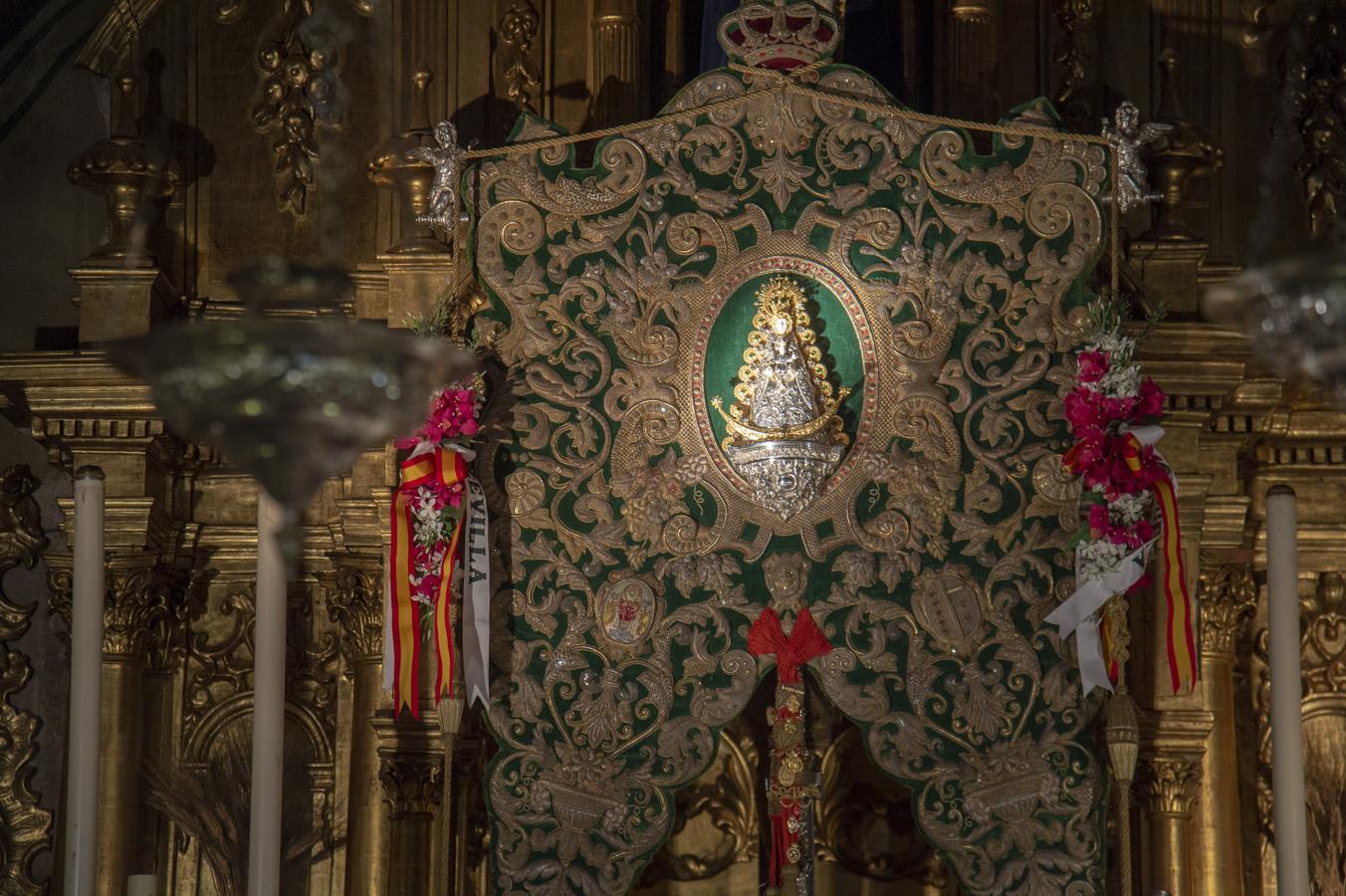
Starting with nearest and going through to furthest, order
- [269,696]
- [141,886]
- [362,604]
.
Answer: [141,886] < [269,696] < [362,604]

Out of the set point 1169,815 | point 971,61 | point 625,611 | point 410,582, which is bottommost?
point 1169,815

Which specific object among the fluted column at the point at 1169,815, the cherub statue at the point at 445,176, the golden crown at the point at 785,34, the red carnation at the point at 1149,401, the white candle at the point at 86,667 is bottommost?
the fluted column at the point at 1169,815

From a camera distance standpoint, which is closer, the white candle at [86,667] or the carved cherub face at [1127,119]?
the white candle at [86,667]

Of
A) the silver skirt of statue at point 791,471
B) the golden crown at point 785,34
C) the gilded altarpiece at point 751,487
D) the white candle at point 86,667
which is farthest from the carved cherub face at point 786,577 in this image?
the white candle at point 86,667

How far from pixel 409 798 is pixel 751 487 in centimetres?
179

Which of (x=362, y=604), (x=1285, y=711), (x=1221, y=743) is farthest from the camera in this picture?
(x=362, y=604)

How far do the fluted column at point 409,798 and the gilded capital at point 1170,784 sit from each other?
2691 millimetres

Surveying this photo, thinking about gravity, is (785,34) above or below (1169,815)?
above

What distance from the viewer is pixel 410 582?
8.96m

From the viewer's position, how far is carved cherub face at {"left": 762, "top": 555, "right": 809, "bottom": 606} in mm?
8906

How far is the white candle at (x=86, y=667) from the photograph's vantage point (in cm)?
845

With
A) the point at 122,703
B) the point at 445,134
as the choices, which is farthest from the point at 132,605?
the point at 445,134

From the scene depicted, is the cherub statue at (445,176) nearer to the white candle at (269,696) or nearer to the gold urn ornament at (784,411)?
the gold urn ornament at (784,411)

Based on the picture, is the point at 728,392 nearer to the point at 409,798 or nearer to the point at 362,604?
the point at 362,604
